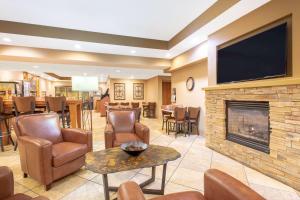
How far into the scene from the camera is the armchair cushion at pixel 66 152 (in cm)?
204

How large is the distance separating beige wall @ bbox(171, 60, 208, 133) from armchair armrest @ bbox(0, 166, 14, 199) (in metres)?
4.43

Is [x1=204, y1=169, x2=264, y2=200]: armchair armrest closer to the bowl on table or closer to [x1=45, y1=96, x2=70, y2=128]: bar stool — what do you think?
the bowl on table

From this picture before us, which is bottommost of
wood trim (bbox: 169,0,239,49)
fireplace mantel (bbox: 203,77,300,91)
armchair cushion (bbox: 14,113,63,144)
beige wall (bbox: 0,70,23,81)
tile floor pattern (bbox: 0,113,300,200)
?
tile floor pattern (bbox: 0,113,300,200)

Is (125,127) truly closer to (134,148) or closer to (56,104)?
(134,148)

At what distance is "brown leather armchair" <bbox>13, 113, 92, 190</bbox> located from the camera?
76.1 inches

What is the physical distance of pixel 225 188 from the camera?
1046 millimetres

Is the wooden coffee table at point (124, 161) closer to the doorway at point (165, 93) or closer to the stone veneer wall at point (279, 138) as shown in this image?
the stone veneer wall at point (279, 138)

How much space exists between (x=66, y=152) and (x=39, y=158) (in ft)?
1.02

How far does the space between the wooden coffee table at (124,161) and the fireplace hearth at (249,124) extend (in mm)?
1569

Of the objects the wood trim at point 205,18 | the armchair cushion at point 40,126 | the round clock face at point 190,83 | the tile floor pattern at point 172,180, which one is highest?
the wood trim at point 205,18

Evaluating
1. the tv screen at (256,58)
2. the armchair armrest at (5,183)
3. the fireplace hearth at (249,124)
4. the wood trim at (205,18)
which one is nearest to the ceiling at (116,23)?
the wood trim at (205,18)

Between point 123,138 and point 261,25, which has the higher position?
point 261,25

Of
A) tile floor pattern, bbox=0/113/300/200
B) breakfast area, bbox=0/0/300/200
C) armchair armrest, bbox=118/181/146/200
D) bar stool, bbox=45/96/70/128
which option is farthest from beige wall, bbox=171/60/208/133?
armchair armrest, bbox=118/181/146/200

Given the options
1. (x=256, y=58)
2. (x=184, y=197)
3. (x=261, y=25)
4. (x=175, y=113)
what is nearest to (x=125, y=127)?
(x=175, y=113)
